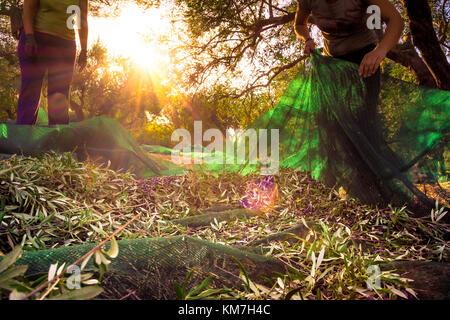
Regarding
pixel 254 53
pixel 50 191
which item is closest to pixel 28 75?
pixel 50 191

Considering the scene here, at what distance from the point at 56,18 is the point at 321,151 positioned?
376 cm

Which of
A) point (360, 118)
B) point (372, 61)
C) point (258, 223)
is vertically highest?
point (372, 61)

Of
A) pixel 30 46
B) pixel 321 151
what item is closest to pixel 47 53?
pixel 30 46

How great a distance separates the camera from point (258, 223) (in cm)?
213

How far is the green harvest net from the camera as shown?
1.01m

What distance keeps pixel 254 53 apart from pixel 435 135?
20.3ft

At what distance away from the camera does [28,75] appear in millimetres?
3469

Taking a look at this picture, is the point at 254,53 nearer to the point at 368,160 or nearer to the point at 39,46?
the point at 39,46

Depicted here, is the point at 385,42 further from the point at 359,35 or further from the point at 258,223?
the point at 258,223

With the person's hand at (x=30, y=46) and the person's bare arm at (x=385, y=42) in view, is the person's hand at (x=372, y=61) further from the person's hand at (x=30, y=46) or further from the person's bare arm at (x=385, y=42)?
the person's hand at (x=30, y=46)

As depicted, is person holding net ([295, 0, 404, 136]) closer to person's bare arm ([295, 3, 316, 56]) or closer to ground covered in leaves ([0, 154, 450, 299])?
person's bare arm ([295, 3, 316, 56])

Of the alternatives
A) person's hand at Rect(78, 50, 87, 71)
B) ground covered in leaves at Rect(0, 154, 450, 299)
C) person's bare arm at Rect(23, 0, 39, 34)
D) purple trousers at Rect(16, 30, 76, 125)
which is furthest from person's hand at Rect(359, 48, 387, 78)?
person's hand at Rect(78, 50, 87, 71)

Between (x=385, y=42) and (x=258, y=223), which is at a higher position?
(x=385, y=42)

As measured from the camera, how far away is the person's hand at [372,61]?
220cm
